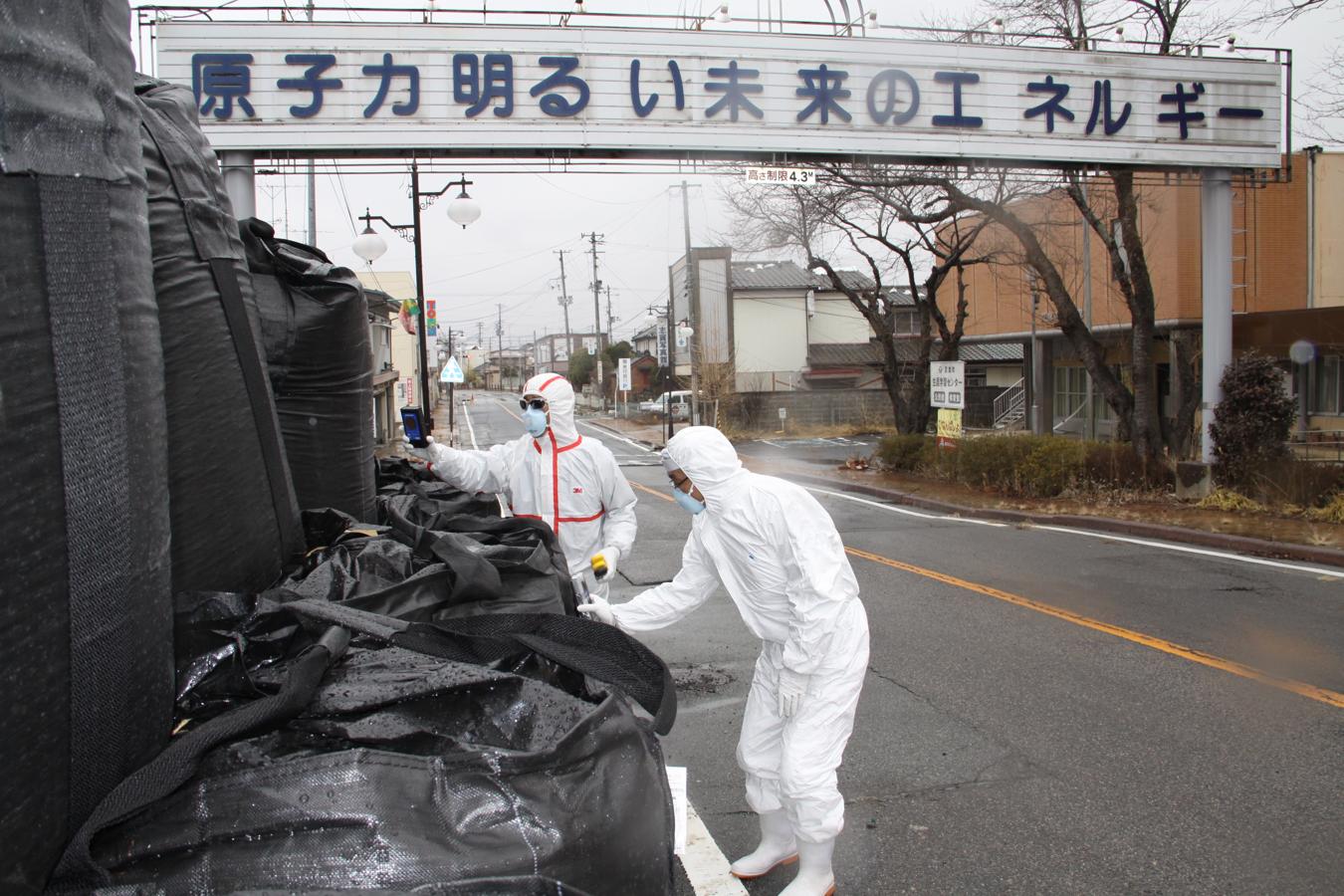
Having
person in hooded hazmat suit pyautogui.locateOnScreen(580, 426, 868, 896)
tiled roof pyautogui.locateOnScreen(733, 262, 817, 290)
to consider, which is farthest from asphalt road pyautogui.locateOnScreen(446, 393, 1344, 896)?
tiled roof pyautogui.locateOnScreen(733, 262, 817, 290)

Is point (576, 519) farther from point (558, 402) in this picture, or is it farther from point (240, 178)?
point (240, 178)

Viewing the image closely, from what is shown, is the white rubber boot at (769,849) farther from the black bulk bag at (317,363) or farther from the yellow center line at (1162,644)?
the yellow center line at (1162,644)

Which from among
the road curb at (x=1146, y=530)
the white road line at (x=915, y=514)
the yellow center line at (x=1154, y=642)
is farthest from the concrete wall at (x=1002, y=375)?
the yellow center line at (x=1154, y=642)

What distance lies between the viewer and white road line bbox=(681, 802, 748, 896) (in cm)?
357

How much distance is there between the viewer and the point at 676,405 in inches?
1950

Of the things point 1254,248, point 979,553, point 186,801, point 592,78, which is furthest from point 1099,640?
point 1254,248

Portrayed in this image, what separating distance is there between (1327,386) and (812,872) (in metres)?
24.7

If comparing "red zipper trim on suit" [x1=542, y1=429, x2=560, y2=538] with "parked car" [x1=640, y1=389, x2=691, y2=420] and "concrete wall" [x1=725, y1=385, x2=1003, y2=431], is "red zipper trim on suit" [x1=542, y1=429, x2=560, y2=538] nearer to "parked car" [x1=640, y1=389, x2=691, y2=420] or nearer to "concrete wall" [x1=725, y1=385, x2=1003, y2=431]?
"parked car" [x1=640, y1=389, x2=691, y2=420]

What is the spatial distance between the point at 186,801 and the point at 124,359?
0.70 meters

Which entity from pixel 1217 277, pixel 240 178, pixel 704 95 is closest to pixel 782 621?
pixel 240 178

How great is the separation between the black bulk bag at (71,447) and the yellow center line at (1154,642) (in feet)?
20.3

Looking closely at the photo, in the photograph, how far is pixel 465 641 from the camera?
6.36ft

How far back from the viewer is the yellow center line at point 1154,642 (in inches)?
226

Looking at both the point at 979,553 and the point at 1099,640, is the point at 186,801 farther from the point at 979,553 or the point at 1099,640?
the point at 979,553
